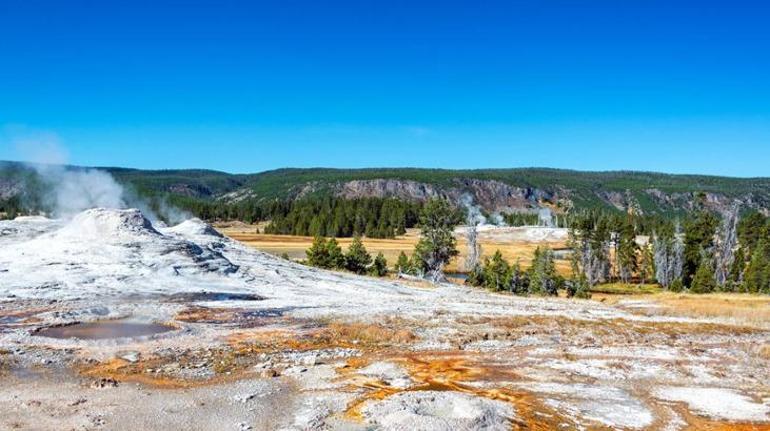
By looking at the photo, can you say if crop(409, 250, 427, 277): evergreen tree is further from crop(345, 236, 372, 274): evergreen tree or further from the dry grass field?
the dry grass field

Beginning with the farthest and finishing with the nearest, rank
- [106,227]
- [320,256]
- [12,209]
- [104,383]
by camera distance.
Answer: [12,209] < [320,256] < [106,227] < [104,383]

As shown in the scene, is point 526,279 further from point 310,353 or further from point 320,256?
point 310,353

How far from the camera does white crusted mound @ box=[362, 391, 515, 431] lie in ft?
57.5

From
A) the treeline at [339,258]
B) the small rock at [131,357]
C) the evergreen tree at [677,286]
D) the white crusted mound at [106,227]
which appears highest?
the white crusted mound at [106,227]

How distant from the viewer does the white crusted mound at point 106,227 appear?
48.8 m

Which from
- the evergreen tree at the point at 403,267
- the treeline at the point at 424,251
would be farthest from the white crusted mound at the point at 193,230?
the evergreen tree at the point at 403,267

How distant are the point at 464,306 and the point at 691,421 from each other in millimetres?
25388

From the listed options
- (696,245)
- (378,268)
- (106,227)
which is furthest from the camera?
(696,245)

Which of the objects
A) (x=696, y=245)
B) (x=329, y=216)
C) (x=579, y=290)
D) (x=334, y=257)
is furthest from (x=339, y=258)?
(x=329, y=216)

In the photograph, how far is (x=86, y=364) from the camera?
24.1m

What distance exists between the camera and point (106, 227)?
162 ft

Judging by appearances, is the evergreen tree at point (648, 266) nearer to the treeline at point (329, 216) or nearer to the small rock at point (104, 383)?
the treeline at point (329, 216)

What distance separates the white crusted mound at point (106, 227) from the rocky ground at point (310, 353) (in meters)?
0.13

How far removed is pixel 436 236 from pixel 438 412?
2171 inches
